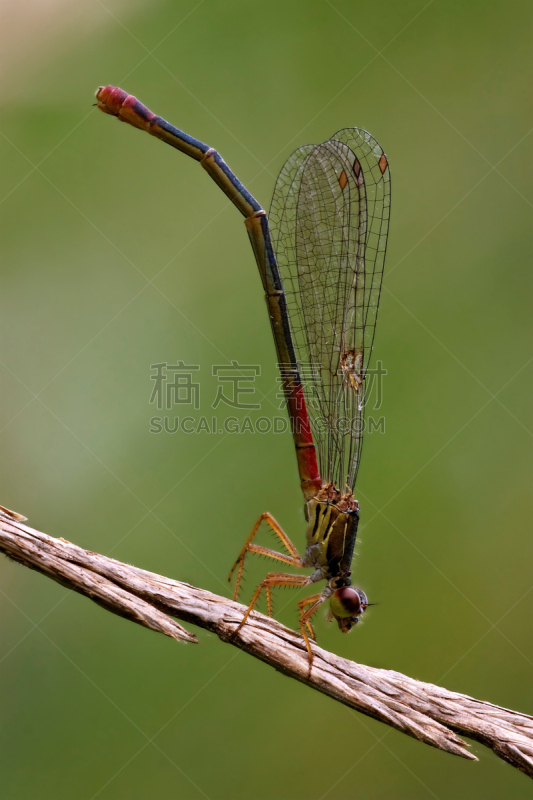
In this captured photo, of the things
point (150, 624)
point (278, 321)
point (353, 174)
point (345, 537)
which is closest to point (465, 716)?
point (345, 537)

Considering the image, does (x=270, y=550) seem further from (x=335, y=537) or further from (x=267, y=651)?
(x=267, y=651)

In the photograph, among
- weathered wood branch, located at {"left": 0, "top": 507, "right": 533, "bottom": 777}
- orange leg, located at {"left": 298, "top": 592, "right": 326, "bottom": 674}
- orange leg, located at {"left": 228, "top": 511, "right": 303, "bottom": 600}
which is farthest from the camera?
orange leg, located at {"left": 228, "top": 511, "right": 303, "bottom": 600}

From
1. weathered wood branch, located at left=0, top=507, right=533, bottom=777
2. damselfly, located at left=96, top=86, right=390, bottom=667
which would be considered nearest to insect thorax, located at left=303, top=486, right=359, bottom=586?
damselfly, located at left=96, top=86, right=390, bottom=667

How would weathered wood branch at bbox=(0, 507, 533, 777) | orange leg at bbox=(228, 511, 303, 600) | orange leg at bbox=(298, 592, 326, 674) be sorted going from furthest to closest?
1. orange leg at bbox=(228, 511, 303, 600)
2. orange leg at bbox=(298, 592, 326, 674)
3. weathered wood branch at bbox=(0, 507, 533, 777)

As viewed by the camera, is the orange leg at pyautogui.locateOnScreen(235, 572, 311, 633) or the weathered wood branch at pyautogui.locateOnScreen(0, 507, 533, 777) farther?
the orange leg at pyautogui.locateOnScreen(235, 572, 311, 633)

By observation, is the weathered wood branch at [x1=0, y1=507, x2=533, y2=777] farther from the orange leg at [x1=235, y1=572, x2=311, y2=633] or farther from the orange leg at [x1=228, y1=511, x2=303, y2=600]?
the orange leg at [x1=228, y1=511, x2=303, y2=600]

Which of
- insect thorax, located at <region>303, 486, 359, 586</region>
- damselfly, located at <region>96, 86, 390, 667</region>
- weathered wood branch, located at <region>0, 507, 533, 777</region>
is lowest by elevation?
weathered wood branch, located at <region>0, 507, 533, 777</region>

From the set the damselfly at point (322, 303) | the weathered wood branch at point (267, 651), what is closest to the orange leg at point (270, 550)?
the damselfly at point (322, 303)

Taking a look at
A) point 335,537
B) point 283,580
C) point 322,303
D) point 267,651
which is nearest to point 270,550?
point 283,580
